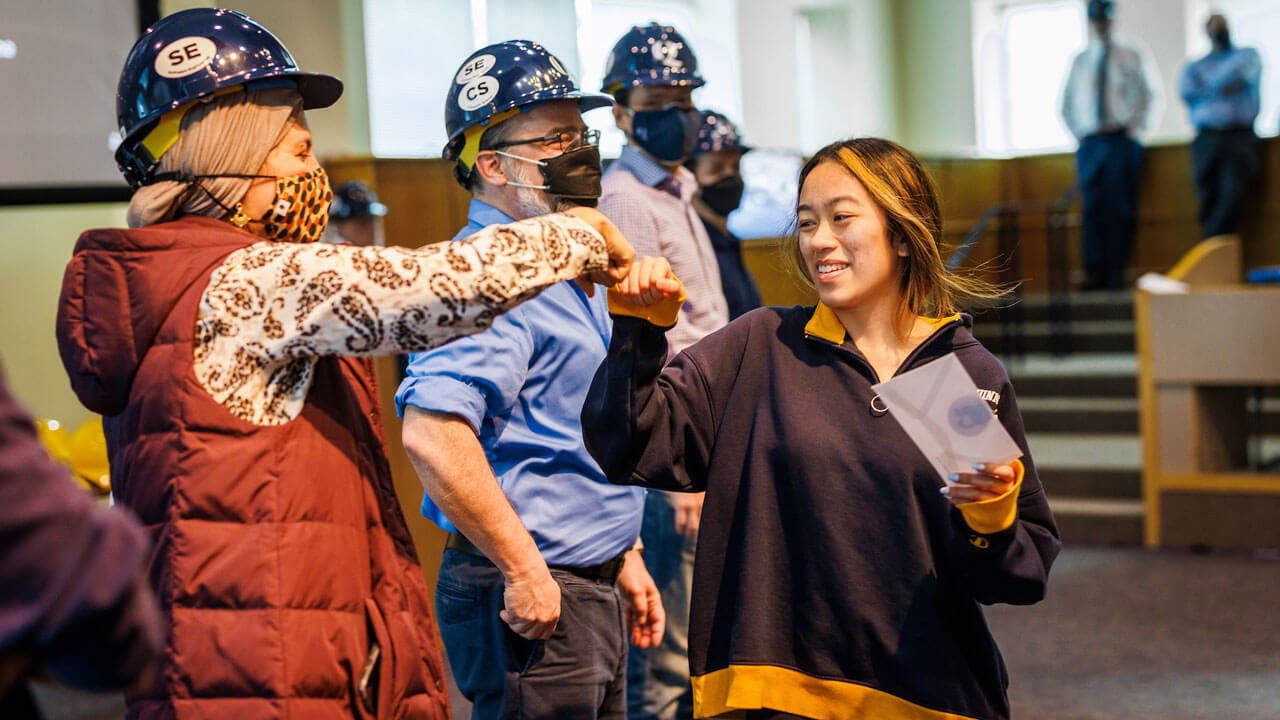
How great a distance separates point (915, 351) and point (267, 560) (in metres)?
0.93

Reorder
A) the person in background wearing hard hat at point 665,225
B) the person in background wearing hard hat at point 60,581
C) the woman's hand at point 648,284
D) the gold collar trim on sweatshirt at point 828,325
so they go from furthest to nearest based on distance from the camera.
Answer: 1. the person in background wearing hard hat at point 665,225
2. the gold collar trim on sweatshirt at point 828,325
3. the woman's hand at point 648,284
4. the person in background wearing hard hat at point 60,581

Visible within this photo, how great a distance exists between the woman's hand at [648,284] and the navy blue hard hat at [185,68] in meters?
0.48

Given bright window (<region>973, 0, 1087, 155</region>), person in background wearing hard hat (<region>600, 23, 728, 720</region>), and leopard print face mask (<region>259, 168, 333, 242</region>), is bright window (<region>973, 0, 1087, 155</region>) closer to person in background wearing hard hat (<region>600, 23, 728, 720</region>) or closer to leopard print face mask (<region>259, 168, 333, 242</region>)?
person in background wearing hard hat (<region>600, 23, 728, 720</region>)

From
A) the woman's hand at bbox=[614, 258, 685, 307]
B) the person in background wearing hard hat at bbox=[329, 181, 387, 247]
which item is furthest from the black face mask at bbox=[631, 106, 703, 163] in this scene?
the person in background wearing hard hat at bbox=[329, 181, 387, 247]

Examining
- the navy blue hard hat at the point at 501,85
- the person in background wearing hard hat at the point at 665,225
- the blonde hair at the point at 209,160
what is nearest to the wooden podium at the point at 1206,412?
the person in background wearing hard hat at the point at 665,225

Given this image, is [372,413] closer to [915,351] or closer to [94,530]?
[94,530]

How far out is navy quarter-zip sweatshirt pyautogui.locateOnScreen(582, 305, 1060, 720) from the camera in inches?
61.1

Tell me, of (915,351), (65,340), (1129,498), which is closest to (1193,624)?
(1129,498)

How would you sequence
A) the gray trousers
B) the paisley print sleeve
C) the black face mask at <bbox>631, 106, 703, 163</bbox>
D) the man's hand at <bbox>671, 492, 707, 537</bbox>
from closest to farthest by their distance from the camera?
the paisley print sleeve → the gray trousers → the man's hand at <bbox>671, 492, 707, 537</bbox> → the black face mask at <bbox>631, 106, 703, 163</bbox>

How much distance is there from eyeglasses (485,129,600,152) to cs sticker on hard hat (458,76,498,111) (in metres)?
0.08

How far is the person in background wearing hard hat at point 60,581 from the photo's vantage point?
0.74 meters

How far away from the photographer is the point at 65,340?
128 cm

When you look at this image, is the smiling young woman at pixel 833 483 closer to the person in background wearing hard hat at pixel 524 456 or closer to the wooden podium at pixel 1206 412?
the person in background wearing hard hat at pixel 524 456

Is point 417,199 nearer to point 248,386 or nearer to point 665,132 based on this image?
point 665,132
